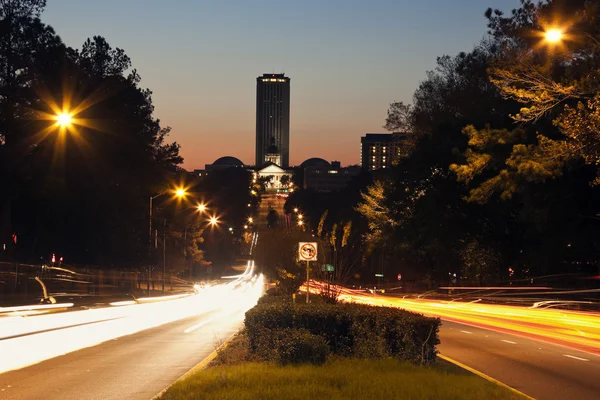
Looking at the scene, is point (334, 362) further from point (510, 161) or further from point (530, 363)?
point (510, 161)

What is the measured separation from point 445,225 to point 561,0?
755 inches

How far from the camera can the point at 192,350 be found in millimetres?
20859

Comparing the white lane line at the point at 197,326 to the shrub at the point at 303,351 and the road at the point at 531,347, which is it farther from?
the shrub at the point at 303,351

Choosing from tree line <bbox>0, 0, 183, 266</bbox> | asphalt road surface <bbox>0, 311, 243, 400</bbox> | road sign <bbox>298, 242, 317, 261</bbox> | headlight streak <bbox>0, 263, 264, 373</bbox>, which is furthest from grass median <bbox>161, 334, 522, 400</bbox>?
tree line <bbox>0, 0, 183, 266</bbox>

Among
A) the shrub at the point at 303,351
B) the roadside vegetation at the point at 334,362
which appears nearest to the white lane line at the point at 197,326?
the roadside vegetation at the point at 334,362

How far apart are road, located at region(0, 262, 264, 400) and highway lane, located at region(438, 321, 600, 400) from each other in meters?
6.49

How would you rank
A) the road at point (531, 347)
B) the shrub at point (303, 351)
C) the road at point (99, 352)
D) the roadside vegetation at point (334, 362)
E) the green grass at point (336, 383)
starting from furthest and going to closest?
the road at point (531, 347) → the shrub at point (303, 351) → the road at point (99, 352) → the roadside vegetation at point (334, 362) → the green grass at point (336, 383)

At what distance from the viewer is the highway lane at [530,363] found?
14375 millimetres

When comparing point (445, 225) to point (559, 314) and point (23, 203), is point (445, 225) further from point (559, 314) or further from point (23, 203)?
point (23, 203)

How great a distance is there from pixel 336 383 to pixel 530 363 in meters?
8.25

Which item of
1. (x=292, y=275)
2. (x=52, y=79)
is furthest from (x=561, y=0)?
(x=52, y=79)

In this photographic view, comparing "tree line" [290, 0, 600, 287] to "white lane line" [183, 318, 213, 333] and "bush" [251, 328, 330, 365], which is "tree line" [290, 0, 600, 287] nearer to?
"white lane line" [183, 318, 213, 333]

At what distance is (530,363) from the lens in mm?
18781

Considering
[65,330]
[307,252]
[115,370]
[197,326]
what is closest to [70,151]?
[197,326]
